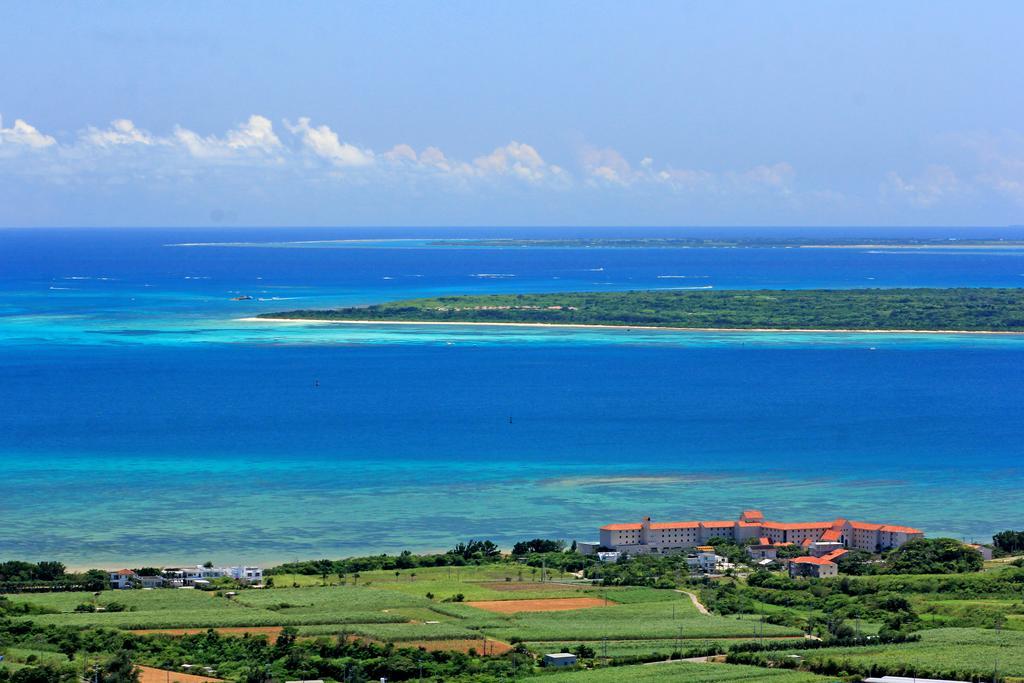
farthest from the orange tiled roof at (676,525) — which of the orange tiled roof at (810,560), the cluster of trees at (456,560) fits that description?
the orange tiled roof at (810,560)

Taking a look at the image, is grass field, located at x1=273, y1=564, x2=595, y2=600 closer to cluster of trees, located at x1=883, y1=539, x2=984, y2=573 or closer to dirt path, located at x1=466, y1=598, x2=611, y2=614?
dirt path, located at x1=466, y1=598, x2=611, y2=614

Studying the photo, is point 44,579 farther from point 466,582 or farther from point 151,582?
point 466,582

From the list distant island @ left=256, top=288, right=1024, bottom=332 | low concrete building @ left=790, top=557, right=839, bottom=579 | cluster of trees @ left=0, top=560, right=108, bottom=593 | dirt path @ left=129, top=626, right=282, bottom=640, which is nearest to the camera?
dirt path @ left=129, top=626, right=282, bottom=640

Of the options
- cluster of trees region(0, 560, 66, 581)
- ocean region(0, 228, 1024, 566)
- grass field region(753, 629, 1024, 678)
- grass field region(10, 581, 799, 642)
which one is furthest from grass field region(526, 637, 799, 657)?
cluster of trees region(0, 560, 66, 581)

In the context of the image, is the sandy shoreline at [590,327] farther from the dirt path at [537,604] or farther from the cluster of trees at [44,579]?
the dirt path at [537,604]


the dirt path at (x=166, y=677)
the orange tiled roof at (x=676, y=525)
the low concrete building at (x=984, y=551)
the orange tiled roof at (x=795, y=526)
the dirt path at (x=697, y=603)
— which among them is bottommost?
the dirt path at (x=697, y=603)

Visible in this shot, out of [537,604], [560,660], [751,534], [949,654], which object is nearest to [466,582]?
[537,604]
